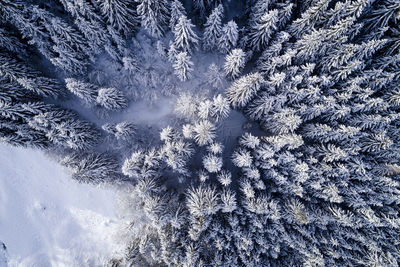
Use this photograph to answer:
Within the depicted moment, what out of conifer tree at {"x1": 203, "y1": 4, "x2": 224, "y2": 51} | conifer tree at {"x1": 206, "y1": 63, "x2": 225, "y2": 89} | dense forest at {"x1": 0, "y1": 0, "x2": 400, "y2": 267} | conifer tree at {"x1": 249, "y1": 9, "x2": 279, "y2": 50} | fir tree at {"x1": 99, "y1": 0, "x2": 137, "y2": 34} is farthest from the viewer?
conifer tree at {"x1": 206, "y1": 63, "x2": 225, "y2": 89}

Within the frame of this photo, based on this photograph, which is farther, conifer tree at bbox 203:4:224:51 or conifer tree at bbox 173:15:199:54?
conifer tree at bbox 203:4:224:51

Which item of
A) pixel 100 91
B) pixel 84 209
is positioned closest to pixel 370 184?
pixel 100 91

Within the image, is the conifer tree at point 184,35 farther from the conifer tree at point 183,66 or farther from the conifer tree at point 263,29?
the conifer tree at point 263,29

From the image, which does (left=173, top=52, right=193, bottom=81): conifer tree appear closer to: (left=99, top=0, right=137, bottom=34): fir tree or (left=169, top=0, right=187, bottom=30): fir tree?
(left=169, top=0, right=187, bottom=30): fir tree

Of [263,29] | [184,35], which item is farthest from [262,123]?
[184,35]

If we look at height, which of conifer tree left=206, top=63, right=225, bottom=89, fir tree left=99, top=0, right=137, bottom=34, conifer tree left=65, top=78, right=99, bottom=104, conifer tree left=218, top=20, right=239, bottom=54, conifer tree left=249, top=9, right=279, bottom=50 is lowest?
conifer tree left=65, top=78, right=99, bottom=104

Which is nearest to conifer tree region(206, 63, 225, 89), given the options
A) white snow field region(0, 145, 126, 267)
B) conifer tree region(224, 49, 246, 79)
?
conifer tree region(224, 49, 246, 79)

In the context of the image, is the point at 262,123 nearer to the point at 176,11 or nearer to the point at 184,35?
the point at 184,35
